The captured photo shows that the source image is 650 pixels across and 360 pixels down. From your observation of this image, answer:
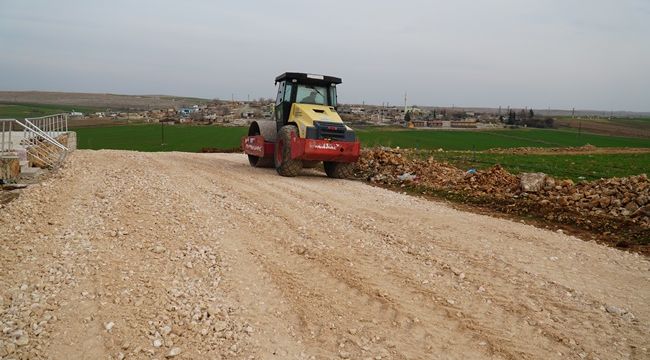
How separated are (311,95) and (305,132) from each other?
83.0 inches

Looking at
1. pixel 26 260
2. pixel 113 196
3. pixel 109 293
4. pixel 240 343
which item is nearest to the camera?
pixel 240 343

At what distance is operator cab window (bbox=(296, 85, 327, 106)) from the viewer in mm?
14555

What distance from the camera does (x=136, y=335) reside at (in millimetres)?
4168

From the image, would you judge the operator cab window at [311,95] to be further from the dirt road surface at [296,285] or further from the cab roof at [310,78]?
the dirt road surface at [296,285]

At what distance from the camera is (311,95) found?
14.7 m

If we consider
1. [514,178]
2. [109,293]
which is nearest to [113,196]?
[109,293]

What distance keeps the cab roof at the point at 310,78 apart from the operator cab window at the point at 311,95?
156mm

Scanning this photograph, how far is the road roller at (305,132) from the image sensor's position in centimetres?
1302

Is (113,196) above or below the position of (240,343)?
above

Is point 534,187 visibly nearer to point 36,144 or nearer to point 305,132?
point 305,132

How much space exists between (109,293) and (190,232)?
2.11 m

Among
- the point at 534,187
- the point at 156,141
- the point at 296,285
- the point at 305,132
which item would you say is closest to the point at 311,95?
the point at 305,132

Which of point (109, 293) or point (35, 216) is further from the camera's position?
point (35, 216)

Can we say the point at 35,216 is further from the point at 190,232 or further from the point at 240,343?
the point at 240,343
